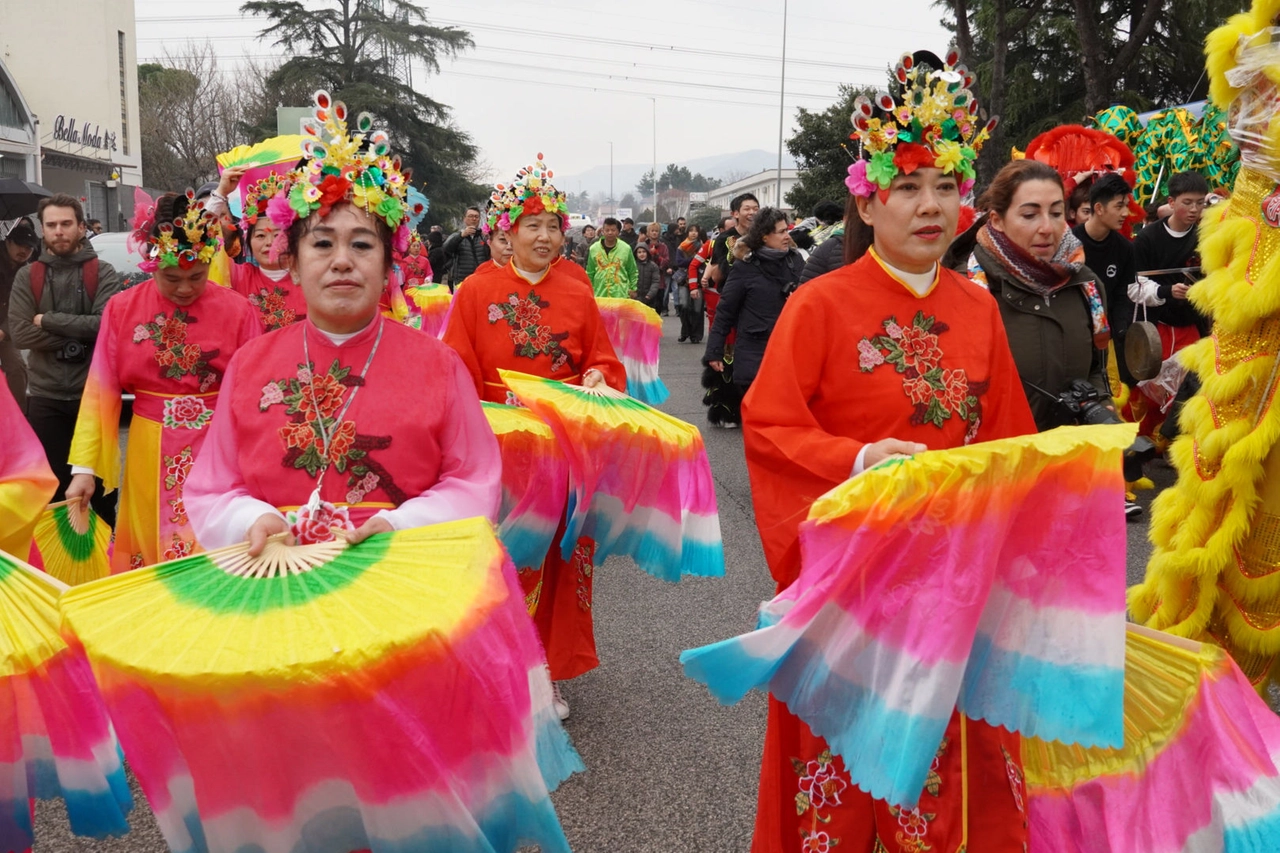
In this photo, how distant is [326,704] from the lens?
195 cm

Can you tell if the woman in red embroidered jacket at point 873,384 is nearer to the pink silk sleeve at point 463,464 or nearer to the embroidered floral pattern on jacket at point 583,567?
the pink silk sleeve at point 463,464

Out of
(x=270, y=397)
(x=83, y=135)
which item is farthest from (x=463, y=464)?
(x=83, y=135)

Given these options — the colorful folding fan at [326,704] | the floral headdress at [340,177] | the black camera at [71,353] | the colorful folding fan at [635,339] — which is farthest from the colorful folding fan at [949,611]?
the colorful folding fan at [635,339]

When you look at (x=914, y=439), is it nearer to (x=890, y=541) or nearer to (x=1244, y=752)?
(x=890, y=541)

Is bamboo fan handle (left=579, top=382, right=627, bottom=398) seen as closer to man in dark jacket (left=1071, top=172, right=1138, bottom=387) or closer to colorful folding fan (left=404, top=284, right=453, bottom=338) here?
man in dark jacket (left=1071, top=172, right=1138, bottom=387)

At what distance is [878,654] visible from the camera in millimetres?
2430

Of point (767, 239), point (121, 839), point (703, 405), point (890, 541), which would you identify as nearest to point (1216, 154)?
point (767, 239)

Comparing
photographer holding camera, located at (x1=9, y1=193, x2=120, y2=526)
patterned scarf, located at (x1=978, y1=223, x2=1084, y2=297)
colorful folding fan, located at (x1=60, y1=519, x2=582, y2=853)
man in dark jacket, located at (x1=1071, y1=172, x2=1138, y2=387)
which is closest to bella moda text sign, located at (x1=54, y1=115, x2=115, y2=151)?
photographer holding camera, located at (x1=9, y1=193, x2=120, y2=526)

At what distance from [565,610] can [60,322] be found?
3.41m

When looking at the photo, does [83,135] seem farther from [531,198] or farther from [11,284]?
[531,198]

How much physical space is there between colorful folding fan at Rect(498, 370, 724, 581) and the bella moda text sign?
3382 centimetres

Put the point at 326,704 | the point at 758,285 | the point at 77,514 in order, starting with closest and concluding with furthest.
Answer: the point at 326,704 < the point at 77,514 < the point at 758,285

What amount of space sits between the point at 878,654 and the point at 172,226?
3.70 m

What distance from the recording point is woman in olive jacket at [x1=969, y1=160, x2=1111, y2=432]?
4.02 m
